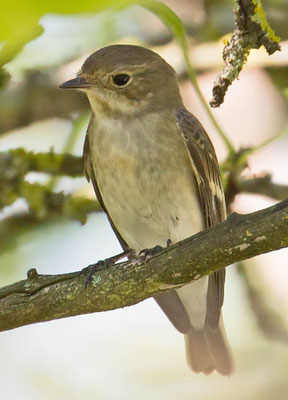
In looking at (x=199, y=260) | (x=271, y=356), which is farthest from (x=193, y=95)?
(x=199, y=260)

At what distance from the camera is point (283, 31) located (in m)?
3.73

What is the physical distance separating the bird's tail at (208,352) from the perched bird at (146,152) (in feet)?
2.36

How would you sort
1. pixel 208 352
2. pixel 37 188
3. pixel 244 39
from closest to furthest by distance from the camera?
pixel 244 39, pixel 37 188, pixel 208 352

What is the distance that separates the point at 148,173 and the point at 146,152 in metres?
0.11

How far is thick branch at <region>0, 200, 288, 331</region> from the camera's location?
1.94 metres

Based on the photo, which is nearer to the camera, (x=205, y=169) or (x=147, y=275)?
(x=147, y=275)

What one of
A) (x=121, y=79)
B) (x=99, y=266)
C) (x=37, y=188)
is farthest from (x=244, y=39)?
(x=37, y=188)

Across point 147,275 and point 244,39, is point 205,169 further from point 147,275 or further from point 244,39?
point 244,39

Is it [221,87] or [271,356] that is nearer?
[221,87]

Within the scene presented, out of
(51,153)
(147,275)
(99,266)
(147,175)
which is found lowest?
(147,275)

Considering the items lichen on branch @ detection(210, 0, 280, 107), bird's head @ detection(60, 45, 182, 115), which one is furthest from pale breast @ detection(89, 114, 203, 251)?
lichen on branch @ detection(210, 0, 280, 107)

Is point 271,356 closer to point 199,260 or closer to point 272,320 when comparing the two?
point 272,320

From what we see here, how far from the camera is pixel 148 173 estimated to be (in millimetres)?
3570

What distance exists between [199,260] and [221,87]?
0.55 meters
